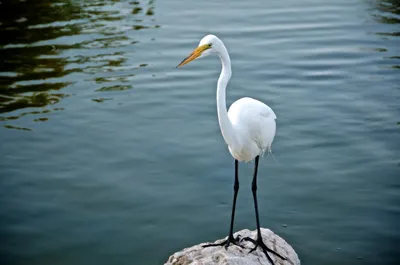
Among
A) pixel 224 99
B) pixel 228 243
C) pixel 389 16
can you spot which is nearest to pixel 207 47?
pixel 224 99

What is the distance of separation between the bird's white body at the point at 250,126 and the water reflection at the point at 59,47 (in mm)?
5017

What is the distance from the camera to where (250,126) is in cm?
626

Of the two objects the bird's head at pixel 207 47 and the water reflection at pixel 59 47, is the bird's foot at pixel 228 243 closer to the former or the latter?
the bird's head at pixel 207 47

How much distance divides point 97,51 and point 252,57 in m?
2.92

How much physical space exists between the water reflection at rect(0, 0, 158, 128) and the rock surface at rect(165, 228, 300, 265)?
5204 mm

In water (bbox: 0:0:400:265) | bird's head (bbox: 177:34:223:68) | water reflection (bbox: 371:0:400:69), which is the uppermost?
bird's head (bbox: 177:34:223:68)

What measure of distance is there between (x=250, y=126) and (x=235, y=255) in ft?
3.87

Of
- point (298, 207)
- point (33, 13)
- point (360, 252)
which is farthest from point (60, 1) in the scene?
point (360, 252)

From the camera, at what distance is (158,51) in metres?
12.9

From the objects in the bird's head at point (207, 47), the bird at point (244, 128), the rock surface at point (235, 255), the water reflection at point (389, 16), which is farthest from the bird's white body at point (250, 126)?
the water reflection at point (389, 16)

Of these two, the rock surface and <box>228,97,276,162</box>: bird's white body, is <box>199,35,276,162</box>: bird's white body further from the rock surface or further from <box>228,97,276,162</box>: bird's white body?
the rock surface

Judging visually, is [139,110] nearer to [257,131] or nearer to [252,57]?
[252,57]

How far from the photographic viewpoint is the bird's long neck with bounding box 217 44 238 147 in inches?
231

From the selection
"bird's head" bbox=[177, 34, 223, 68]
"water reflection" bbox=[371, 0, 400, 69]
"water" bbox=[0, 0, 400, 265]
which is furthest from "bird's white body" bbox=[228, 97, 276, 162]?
"water reflection" bbox=[371, 0, 400, 69]
